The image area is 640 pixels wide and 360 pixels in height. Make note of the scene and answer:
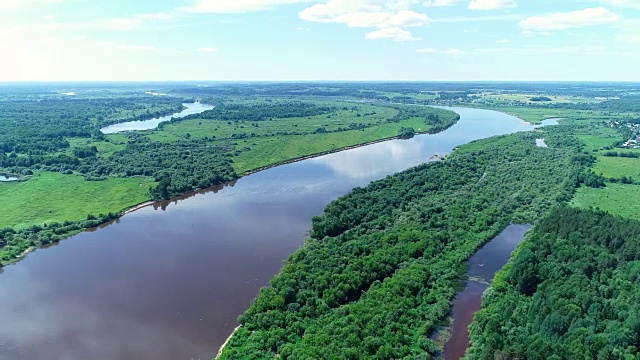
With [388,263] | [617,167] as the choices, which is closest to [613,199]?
[617,167]

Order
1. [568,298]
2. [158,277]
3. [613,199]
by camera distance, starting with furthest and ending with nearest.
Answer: [613,199] → [158,277] → [568,298]

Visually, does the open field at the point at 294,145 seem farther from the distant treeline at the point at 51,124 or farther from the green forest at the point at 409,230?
the distant treeline at the point at 51,124

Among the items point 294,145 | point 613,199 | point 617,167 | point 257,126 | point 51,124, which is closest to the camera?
point 613,199

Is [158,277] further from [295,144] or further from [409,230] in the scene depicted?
[295,144]

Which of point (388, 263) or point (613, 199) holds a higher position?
point (613, 199)

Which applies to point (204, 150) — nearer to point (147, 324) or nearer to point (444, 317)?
point (147, 324)

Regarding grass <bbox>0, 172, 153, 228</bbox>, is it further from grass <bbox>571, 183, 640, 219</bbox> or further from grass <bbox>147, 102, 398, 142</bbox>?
grass <bbox>571, 183, 640, 219</bbox>
